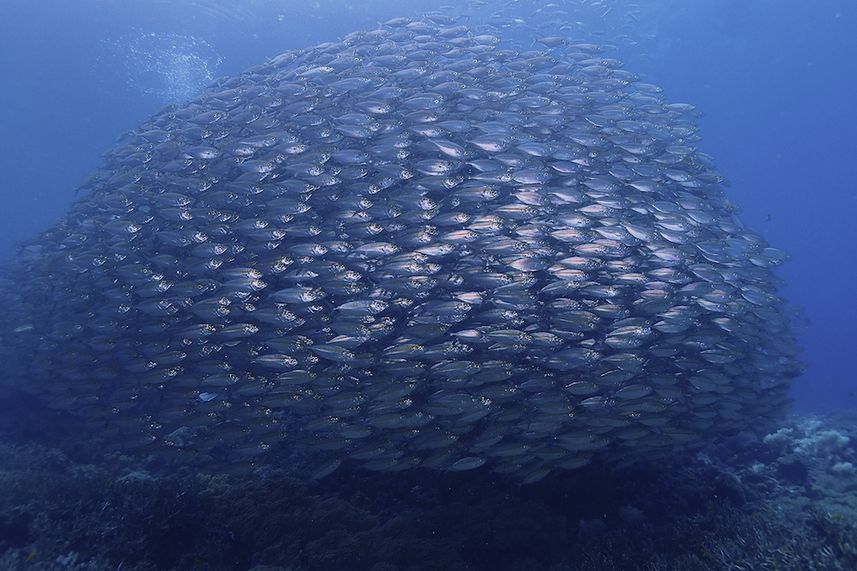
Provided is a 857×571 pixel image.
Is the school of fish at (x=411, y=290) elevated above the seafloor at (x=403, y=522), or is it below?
above

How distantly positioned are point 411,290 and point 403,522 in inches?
136

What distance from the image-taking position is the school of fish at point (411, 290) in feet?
25.6

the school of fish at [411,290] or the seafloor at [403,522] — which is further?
the school of fish at [411,290]

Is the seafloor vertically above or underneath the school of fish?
underneath

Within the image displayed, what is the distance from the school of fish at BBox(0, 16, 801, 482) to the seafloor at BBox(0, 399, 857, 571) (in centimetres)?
65

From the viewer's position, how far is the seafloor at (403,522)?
6824 mm

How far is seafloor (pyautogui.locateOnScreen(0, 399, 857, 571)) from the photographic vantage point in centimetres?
682

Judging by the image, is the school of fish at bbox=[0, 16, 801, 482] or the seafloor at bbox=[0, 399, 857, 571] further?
the school of fish at bbox=[0, 16, 801, 482]

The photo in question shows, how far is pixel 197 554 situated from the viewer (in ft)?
22.8

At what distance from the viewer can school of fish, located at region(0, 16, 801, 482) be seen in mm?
7809

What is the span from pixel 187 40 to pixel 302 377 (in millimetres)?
33575

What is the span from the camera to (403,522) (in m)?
7.92

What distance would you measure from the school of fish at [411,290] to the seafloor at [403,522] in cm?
65

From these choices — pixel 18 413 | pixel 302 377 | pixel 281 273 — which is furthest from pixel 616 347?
pixel 18 413
